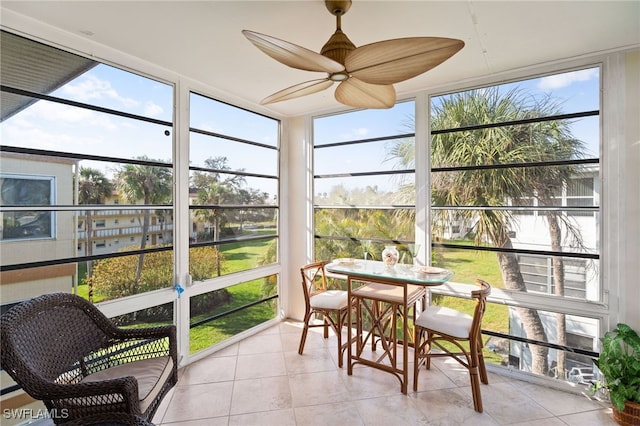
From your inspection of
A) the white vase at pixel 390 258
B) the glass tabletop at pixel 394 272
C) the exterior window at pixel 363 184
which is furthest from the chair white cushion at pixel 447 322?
the exterior window at pixel 363 184

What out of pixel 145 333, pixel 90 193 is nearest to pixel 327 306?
pixel 145 333

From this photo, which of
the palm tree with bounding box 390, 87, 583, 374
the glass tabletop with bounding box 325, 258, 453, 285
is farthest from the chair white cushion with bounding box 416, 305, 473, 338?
the palm tree with bounding box 390, 87, 583, 374

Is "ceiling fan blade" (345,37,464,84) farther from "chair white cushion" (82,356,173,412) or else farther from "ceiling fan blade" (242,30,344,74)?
"chair white cushion" (82,356,173,412)

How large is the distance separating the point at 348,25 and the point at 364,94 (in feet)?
1.82

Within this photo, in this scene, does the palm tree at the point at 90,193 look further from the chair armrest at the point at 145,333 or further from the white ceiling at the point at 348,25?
the white ceiling at the point at 348,25

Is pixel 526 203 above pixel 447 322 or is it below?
above

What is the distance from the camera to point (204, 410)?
2314 mm

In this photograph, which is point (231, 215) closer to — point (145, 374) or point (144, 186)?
point (144, 186)

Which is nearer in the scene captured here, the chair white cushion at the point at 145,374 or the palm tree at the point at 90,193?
the chair white cushion at the point at 145,374

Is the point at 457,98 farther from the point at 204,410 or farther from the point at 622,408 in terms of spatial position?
the point at 204,410

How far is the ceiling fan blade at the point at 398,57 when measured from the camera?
130 centimetres

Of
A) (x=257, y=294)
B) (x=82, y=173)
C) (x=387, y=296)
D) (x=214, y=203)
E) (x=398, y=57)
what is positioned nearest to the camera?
(x=398, y=57)

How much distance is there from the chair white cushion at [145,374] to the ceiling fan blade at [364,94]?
218 cm

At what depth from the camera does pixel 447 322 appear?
8.07 ft
